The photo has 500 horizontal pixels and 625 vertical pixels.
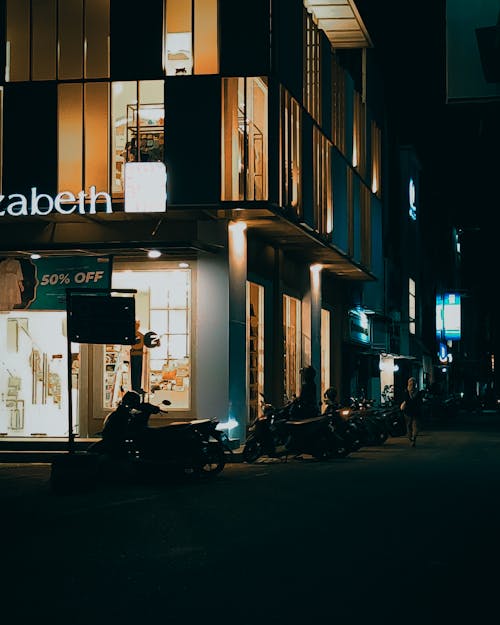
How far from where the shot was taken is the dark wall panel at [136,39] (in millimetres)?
25531

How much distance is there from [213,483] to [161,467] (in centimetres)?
96

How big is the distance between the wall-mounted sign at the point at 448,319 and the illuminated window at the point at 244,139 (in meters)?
60.5

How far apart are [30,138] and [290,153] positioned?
21.5ft

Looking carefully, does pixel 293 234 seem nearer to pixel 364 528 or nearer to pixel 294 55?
pixel 294 55

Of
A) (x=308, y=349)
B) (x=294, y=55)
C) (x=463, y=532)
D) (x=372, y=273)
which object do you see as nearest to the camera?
(x=463, y=532)

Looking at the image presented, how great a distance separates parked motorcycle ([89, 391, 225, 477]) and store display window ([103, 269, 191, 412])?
6.61 m

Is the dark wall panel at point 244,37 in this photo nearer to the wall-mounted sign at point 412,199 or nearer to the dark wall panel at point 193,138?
the dark wall panel at point 193,138

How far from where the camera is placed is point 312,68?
1296 inches

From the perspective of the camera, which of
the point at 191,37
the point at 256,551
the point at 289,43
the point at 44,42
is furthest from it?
the point at 289,43

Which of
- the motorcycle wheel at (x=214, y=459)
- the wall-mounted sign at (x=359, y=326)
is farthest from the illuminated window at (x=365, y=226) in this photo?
the motorcycle wheel at (x=214, y=459)

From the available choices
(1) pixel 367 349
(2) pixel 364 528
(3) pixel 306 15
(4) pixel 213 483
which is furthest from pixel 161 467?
(1) pixel 367 349

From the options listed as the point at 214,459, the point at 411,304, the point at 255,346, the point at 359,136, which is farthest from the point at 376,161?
the point at 411,304

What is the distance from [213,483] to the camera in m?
18.3

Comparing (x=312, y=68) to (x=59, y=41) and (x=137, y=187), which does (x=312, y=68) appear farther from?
(x=137, y=187)
